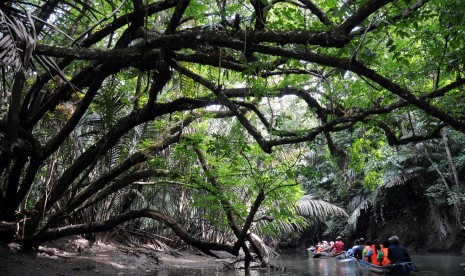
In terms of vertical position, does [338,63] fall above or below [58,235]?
above

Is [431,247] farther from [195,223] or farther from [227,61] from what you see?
[227,61]

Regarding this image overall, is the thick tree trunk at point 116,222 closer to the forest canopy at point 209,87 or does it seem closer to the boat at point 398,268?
the forest canopy at point 209,87

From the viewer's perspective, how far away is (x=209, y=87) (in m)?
6.02

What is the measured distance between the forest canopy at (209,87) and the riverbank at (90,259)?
569 mm

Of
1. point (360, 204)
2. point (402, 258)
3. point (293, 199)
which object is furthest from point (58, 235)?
point (360, 204)

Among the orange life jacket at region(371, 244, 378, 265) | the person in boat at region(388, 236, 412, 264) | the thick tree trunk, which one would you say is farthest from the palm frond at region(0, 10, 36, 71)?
the orange life jacket at region(371, 244, 378, 265)

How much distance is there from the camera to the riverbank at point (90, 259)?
8748 millimetres

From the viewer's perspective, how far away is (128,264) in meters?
12.1

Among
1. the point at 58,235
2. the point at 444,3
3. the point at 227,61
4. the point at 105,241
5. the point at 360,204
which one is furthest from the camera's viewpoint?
the point at 360,204

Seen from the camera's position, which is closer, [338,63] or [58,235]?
[338,63]

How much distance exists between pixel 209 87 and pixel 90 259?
7137 millimetres

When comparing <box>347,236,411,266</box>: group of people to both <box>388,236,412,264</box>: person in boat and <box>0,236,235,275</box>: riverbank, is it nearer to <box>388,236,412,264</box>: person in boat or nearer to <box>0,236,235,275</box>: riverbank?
<box>388,236,412,264</box>: person in boat

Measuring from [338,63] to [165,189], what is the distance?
10966 mm

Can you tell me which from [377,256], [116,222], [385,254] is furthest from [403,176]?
[116,222]
